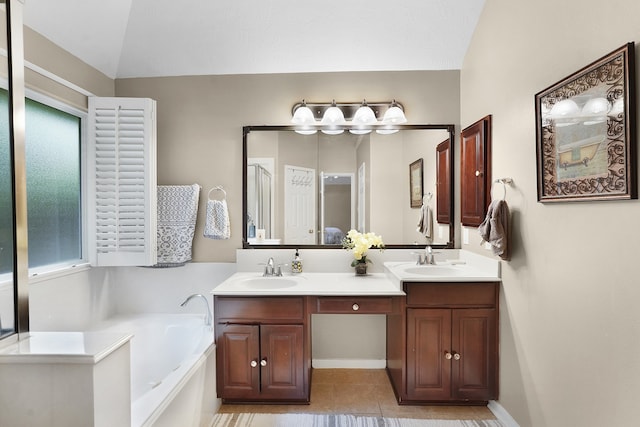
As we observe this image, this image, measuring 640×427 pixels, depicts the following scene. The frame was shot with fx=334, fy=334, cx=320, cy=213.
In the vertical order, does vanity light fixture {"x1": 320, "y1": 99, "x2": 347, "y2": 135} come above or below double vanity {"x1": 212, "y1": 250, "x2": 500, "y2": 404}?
above

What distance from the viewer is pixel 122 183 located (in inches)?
96.2

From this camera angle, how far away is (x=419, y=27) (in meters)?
2.40

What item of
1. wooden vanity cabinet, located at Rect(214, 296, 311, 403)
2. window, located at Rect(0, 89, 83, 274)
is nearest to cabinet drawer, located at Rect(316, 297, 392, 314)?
wooden vanity cabinet, located at Rect(214, 296, 311, 403)

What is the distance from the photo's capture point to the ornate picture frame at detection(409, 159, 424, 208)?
2658 mm

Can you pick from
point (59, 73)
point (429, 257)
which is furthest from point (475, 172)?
point (59, 73)

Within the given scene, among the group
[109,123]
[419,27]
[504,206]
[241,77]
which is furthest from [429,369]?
[109,123]

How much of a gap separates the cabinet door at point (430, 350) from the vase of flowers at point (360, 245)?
21.8 inches

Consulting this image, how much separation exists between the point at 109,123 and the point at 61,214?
72 cm

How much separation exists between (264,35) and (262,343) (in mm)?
2145

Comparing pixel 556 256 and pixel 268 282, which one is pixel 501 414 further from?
pixel 268 282

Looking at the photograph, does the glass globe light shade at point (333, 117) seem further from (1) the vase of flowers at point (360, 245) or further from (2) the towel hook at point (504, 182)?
(2) the towel hook at point (504, 182)

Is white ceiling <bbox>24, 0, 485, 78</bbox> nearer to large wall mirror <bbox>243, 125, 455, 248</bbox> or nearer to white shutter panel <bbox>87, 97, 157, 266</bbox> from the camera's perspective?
white shutter panel <bbox>87, 97, 157, 266</bbox>

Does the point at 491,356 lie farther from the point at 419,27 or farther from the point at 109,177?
the point at 109,177

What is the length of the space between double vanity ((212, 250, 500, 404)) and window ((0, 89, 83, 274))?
1.16 meters
